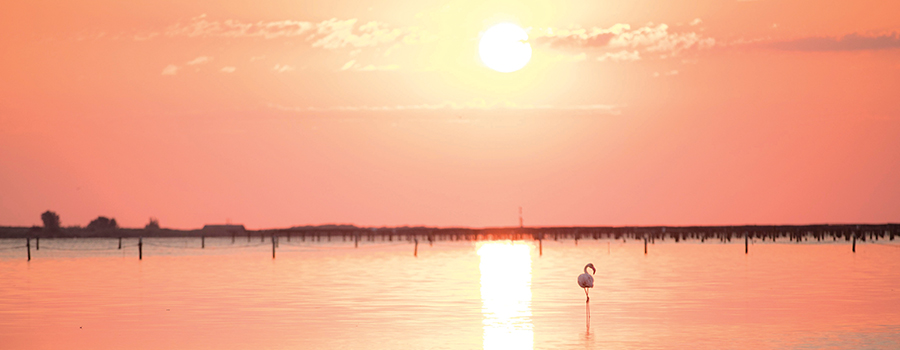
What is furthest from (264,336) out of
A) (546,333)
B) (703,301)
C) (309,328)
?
(703,301)

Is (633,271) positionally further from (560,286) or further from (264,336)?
(264,336)

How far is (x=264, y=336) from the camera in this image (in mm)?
23859

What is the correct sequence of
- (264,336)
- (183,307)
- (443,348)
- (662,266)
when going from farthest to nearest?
(662,266)
(183,307)
(264,336)
(443,348)

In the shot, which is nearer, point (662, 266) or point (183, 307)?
point (183, 307)

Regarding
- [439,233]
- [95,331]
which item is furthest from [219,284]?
[439,233]

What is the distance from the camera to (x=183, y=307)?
3145cm

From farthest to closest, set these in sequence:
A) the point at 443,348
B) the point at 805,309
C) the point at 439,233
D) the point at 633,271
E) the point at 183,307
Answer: the point at 439,233 → the point at 633,271 → the point at 183,307 → the point at 805,309 → the point at 443,348

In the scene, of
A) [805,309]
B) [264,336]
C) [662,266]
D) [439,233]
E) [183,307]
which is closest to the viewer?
[264,336]

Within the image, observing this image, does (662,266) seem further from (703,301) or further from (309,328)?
(309,328)

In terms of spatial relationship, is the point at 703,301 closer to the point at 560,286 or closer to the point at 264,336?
the point at 560,286

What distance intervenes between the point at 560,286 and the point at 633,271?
1324 centimetres

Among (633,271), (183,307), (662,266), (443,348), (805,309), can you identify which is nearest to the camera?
(443,348)

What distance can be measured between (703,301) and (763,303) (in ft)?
5.96

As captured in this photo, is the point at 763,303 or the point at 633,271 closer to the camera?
the point at 763,303
